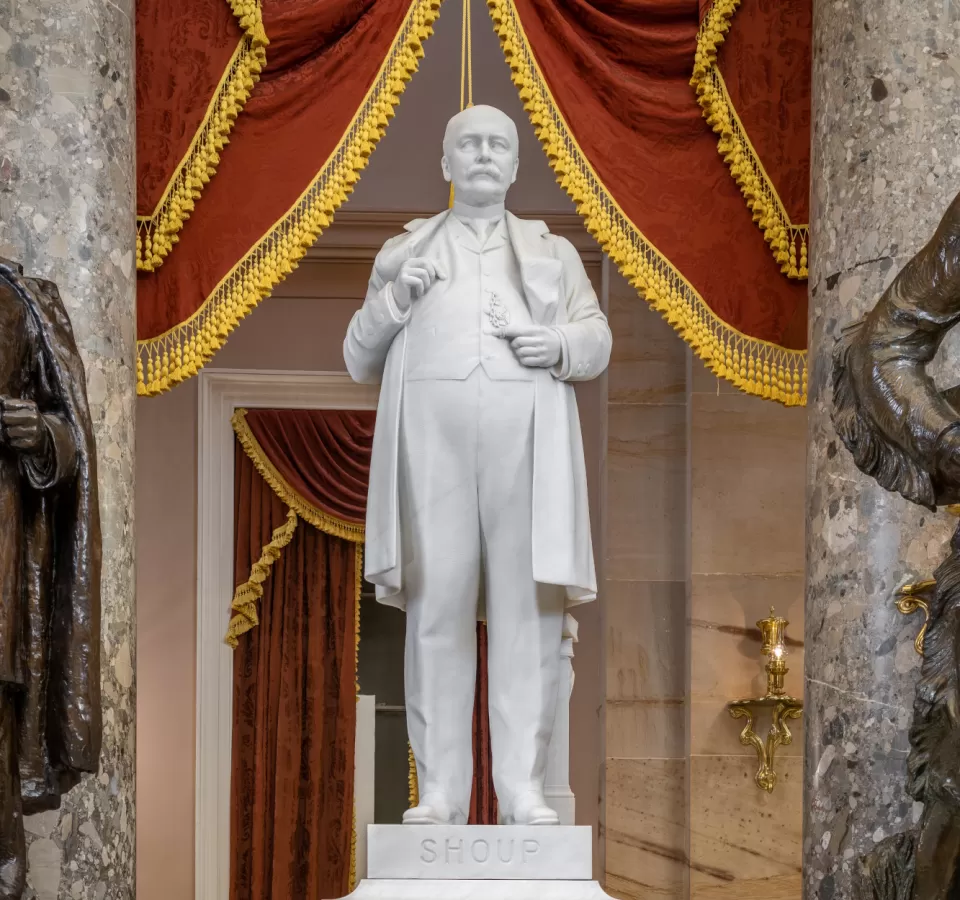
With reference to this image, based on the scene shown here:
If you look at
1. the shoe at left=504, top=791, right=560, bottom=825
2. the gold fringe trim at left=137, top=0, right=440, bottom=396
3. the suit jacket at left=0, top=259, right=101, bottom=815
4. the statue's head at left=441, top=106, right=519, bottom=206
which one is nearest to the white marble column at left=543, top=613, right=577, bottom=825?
the shoe at left=504, top=791, right=560, bottom=825

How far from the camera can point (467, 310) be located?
16.7 feet

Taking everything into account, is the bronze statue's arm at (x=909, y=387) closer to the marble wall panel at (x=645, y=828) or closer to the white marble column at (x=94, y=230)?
the white marble column at (x=94, y=230)

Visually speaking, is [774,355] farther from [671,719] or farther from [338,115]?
[671,719]

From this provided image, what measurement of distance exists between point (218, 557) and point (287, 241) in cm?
280

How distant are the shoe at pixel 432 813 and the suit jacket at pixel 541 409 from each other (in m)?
0.54

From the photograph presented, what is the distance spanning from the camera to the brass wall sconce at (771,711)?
7.75 m

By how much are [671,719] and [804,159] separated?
2.79m

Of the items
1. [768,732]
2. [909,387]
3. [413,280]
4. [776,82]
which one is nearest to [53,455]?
[413,280]

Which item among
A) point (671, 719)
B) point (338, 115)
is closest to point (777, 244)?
point (338, 115)

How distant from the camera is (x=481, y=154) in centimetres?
524

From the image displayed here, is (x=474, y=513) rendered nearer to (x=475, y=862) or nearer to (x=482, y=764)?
(x=475, y=862)

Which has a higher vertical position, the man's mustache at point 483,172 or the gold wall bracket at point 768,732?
the man's mustache at point 483,172

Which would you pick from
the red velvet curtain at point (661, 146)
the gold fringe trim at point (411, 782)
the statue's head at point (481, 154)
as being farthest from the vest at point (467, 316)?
the gold fringe trim at point (411, 782)

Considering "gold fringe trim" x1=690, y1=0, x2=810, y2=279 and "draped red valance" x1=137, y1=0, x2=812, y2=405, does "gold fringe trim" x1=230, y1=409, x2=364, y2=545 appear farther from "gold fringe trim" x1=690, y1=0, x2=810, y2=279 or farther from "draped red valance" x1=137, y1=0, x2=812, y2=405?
"gold fringe trim" x1=690, y1=0, x2=810, y2=279
